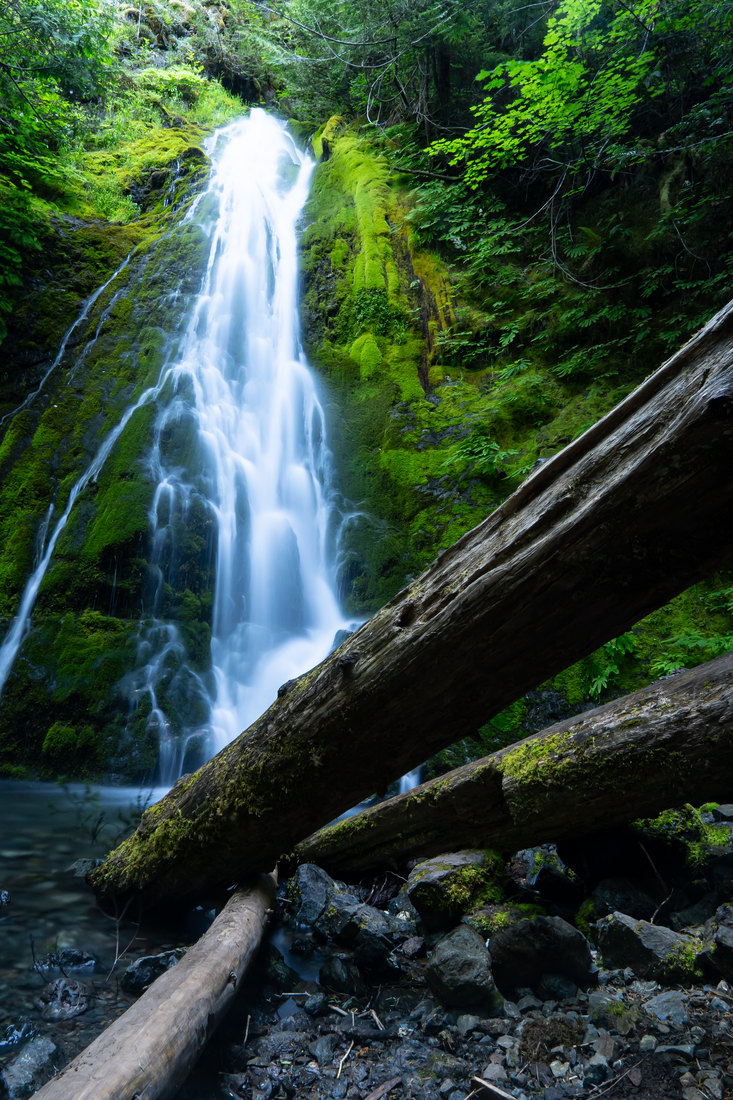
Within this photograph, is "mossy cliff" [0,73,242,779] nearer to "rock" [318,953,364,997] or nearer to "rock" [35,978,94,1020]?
"rock" [35,978,94,1020]

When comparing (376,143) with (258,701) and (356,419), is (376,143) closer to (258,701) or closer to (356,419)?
(356,419)

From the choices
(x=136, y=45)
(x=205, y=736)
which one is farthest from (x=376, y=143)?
(x=205, y=736)

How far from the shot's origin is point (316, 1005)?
258 centimetres

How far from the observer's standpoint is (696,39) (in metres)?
8.27

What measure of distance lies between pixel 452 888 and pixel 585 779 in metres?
0.95

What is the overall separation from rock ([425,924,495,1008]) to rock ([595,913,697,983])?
59 cm

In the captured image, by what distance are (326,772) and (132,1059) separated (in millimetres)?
1079

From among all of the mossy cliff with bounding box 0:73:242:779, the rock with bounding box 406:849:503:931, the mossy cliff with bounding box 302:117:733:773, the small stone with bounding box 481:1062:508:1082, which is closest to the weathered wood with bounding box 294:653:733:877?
the rock with bounding box 406:849:503:931

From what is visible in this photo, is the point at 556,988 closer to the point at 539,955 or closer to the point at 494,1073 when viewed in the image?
the point at 539,955

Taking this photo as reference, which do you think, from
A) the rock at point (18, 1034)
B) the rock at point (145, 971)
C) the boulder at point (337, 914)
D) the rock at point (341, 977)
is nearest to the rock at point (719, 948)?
the boulder at point (337, 914)

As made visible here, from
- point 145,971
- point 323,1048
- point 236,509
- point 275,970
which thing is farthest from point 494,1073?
point 236,509

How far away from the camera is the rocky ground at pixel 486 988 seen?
204 centimetres

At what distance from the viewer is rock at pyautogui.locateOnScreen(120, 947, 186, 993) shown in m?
2.64

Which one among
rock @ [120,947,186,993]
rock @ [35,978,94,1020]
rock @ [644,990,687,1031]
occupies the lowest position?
rock @ [644,990,687,1031]
